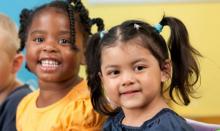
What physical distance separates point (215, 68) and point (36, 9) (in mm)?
1086

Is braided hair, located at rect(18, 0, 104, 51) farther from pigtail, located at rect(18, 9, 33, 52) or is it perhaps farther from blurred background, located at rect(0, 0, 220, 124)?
blurred background, located at rect(0, 0, 220, 124)

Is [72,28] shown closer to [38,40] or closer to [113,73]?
[38,40]

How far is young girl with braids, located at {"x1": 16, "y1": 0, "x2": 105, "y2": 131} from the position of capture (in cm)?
114

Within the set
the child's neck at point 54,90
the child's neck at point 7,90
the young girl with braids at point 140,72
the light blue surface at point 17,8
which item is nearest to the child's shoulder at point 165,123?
the young girl with braids at point 140,72

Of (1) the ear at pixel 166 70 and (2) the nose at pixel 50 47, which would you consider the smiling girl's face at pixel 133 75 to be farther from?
(2) the nose at pixel 50 47

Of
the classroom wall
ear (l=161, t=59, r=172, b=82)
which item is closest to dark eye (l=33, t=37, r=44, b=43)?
ear (l=161, t=59, r=172, b=82)

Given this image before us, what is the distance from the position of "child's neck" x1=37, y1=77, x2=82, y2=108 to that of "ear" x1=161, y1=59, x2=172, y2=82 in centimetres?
29

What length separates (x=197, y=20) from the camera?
6.77 ft

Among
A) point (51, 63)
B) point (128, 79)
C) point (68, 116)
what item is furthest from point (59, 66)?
point (128, 79)

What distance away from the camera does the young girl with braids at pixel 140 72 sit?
0.98 meters

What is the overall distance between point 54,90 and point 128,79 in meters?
0.32

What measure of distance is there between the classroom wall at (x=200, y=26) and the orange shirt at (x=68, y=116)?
0.87 meters

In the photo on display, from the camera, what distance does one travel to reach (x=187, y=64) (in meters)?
1.11

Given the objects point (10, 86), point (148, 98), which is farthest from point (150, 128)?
point (10, 86)
